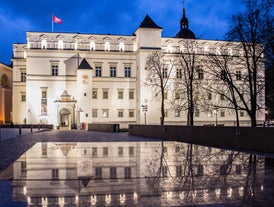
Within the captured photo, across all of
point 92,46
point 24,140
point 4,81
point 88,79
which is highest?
point 92,46

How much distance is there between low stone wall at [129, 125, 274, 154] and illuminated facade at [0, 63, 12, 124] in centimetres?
5442

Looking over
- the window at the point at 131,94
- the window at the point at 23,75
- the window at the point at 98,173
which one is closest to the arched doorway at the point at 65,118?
the window at the point at 23,75

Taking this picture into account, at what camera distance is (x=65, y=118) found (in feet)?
224

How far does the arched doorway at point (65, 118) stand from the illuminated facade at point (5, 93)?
14.9 meters

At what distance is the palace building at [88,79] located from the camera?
2594 inches

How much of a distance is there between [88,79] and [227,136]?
49.3 m

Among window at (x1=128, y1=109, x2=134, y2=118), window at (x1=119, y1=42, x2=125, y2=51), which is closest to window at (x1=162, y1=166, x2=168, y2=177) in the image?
window at (x1=128, y1=109, x2=134, y2=118)

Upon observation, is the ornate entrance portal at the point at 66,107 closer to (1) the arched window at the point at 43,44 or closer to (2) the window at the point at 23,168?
(1) the arched window at the point at 43,44

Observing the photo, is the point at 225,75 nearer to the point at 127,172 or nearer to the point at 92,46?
the point at 127,172

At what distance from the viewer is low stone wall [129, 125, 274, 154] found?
1555 cm

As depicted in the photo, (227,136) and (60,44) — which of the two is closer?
(227,136)

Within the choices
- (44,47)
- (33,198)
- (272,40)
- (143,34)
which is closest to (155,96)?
(143,34)

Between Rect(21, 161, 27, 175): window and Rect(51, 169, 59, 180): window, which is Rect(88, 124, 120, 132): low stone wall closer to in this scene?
Rect(21, 161, 27, 175): window

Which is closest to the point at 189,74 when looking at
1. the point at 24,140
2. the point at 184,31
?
the point at 24,140
